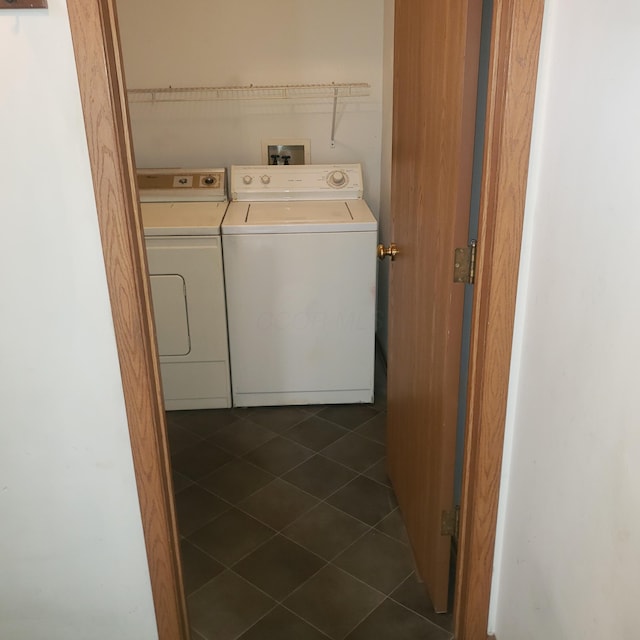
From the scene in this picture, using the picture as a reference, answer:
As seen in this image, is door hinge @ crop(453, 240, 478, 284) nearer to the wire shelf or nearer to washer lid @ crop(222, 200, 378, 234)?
washer lid @ crop(222, 200, 378, 234)

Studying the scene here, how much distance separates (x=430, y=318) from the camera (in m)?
1.70

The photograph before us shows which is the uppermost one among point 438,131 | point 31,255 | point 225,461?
point 438,131

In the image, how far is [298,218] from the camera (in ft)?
9.31

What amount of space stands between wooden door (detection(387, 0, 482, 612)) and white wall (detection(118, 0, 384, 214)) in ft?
4.37

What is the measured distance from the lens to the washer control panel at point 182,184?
319 cm

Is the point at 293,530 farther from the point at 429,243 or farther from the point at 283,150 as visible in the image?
the point at 283,150

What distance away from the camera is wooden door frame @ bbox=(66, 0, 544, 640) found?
3.89 feet

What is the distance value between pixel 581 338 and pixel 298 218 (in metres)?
1.86

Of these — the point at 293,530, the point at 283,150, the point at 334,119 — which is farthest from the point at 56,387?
the point at 334,119

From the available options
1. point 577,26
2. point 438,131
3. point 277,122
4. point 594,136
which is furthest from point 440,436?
point 277,122

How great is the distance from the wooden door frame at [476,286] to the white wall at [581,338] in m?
0.04

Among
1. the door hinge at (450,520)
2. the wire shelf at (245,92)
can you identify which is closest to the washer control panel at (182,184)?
the wire shelf at (245,92)

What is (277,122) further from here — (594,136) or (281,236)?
(594,136)

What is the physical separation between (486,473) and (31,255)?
1120mm
